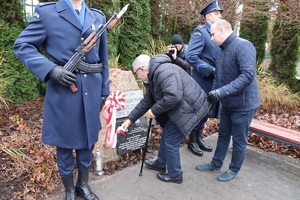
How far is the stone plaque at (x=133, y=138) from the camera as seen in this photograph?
11.1ft

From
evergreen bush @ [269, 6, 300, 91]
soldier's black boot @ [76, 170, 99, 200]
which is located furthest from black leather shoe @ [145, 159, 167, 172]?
evergreen bush @ [269, 6, 300, 91]

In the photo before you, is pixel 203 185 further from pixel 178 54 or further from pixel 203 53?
pixel 178 54

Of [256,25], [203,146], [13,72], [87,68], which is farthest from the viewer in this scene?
[256,25]

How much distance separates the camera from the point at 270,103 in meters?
6.21

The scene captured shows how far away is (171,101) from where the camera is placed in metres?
2.56

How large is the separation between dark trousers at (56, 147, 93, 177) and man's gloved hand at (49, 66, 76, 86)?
27.3 inches

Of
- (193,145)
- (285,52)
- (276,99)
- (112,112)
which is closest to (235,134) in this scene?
(193,145)

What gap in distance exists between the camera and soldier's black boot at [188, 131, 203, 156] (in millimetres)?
3758

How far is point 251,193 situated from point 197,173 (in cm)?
66

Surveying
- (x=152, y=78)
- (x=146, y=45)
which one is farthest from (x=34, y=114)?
(x=146, y=45)

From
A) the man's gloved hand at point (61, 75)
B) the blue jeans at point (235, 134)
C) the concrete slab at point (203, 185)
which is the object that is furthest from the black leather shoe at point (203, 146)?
the man's gloved hand at point (61, 75)

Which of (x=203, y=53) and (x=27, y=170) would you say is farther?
A: (x=203, y=53)

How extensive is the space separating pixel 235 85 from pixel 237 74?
214 mm

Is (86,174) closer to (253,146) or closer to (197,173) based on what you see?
(197,173)
